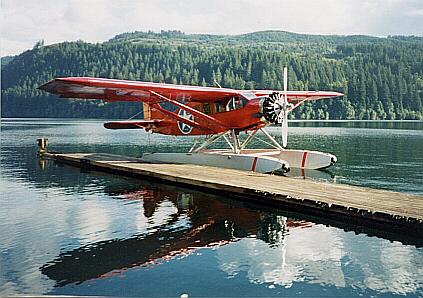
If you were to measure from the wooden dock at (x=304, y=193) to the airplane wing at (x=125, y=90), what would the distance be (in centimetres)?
137

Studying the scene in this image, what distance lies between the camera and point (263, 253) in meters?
4.71

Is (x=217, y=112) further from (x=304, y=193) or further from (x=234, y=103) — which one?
(x=304, y=193)

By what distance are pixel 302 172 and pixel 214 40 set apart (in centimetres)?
5706

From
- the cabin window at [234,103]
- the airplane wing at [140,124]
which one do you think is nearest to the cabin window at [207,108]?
the cabin window at [234,103]

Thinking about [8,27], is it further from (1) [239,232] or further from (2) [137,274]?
(1) [239,232]

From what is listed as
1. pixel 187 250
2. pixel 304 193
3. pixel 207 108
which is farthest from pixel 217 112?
pixel 187 250

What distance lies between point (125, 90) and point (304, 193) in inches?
166

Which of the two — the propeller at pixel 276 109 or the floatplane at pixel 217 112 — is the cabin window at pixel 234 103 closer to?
the floatplane at pixel 217 112

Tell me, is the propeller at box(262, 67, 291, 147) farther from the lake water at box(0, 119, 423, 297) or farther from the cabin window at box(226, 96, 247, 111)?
the lake water at box(0, 119, 423, 297)

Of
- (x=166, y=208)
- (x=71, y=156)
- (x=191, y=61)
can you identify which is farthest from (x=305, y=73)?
(x=166, y=208)

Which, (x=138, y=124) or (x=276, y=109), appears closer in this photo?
(x=276, y=109)

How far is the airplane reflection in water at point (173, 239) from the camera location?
13.9 feet

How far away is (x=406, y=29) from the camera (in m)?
5.17

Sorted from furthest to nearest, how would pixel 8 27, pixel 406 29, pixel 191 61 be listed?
pixel 191 61
pixel 406 29
pixel 8 27
